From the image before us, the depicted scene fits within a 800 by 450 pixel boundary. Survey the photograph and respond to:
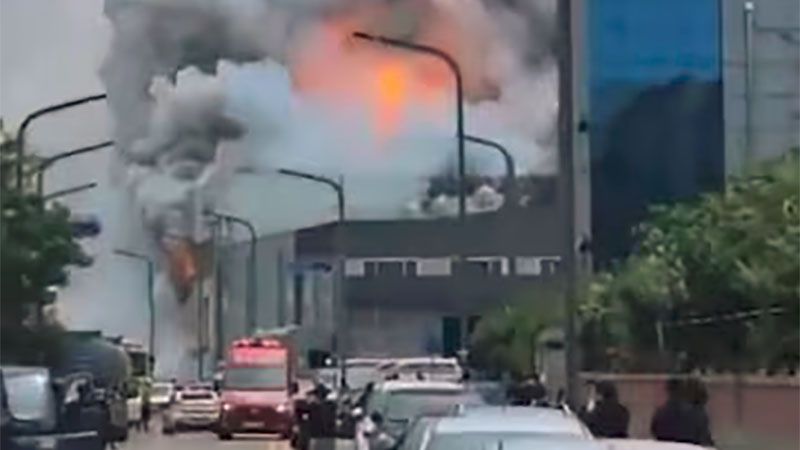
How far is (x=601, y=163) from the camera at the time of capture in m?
91.2

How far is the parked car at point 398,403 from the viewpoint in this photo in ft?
91.4

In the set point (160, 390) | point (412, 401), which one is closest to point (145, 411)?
point (160, 390)

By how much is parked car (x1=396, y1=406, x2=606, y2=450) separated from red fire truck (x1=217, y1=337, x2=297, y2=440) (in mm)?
44177

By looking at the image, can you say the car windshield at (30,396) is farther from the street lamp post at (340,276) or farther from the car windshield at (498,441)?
the street lamp post at (340,276)

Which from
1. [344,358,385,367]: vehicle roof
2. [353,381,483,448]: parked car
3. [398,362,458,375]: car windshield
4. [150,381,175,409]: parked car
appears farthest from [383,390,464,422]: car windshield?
[150,381,175,409]: parked car

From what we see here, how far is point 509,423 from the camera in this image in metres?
15.4

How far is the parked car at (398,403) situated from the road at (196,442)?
18.5 m

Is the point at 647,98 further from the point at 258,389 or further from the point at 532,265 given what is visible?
the point at 258,389

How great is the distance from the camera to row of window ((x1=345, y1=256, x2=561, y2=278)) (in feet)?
292

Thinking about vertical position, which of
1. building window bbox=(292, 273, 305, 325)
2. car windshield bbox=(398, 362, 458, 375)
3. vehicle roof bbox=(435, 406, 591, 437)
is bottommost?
vehicle roof bbox=(435, 406, 591, 437)

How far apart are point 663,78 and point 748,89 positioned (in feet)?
10.5

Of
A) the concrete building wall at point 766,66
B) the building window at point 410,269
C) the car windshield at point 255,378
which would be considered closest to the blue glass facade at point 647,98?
the concrete building wall at point 766,66

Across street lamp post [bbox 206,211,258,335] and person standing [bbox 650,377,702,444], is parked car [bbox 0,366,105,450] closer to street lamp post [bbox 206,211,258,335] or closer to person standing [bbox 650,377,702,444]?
person standing [bbox 650,377,702,444]

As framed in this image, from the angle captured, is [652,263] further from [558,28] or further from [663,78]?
[663,78]
